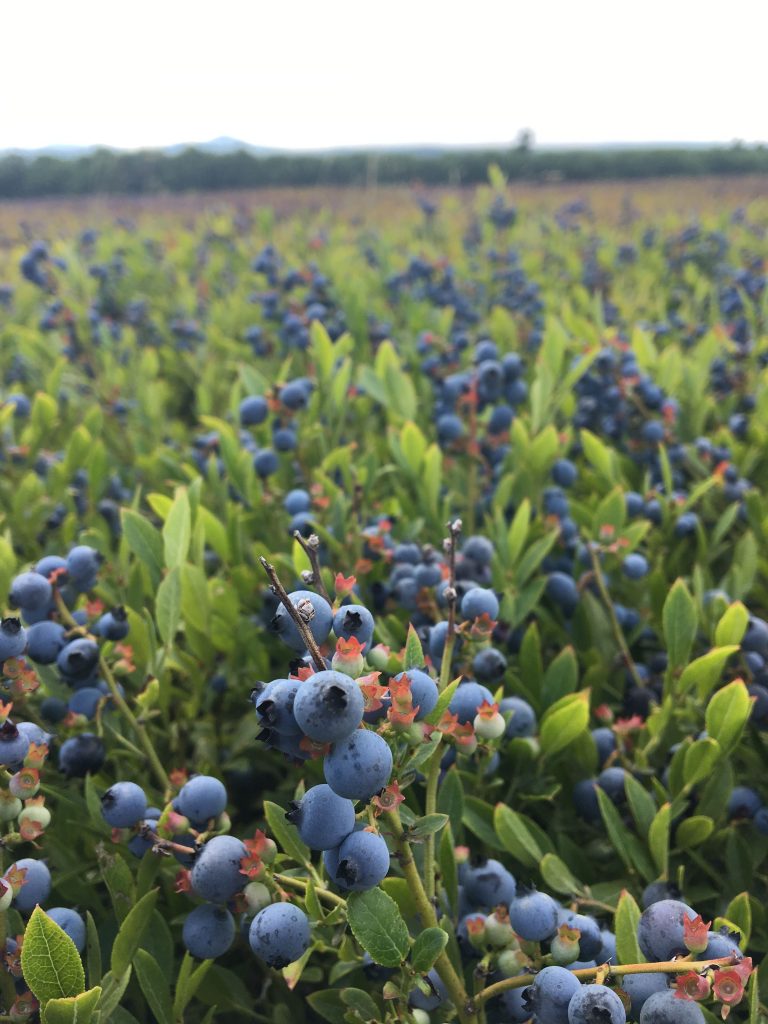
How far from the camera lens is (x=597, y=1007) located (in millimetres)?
748

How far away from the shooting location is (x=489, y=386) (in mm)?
2295

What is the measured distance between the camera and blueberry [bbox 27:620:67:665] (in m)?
1.28

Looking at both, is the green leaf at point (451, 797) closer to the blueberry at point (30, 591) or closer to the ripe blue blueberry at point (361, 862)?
the ripe blue blueberry at point (361, 862)

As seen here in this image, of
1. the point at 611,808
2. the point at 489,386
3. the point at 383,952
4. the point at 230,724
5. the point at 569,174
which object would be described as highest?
the point at 569,174

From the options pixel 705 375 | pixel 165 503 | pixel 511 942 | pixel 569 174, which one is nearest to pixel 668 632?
pixel 511 942

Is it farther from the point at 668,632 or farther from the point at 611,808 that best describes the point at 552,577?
the point at 611,808

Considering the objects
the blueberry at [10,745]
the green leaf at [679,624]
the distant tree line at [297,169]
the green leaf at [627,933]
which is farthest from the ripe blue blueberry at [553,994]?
the distant tree line at [297,169]

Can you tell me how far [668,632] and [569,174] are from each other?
33.0m

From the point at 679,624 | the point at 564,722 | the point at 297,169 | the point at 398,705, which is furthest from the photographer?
the point at 297,169

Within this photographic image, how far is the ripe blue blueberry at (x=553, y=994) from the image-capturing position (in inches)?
31.4

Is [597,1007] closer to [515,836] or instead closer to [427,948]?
[427,948]

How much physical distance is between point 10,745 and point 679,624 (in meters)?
1.16

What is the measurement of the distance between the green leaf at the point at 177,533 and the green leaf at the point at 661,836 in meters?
0.91

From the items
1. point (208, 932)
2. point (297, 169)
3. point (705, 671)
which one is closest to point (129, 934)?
point (208, 932)
